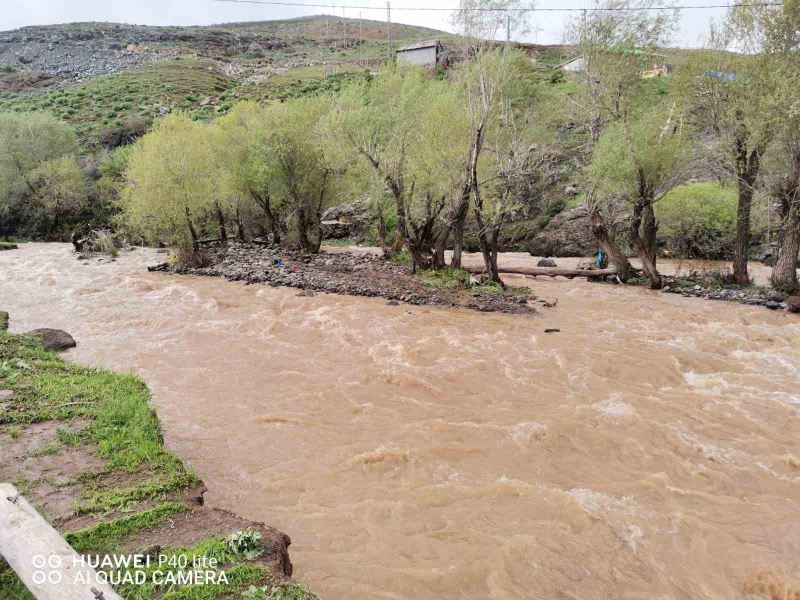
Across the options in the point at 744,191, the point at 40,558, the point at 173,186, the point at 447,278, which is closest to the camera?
the point at 40,558

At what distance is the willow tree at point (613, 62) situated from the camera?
22.1m

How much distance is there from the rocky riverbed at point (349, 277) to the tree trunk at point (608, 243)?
5.90 m

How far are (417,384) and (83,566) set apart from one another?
28.4 ft

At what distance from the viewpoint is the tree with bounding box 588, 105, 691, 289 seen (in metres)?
20.9

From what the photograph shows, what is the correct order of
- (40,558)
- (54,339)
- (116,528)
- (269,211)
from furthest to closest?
1. (269,211)
2. (54,339)
3. (116,528)
4. (40,558)

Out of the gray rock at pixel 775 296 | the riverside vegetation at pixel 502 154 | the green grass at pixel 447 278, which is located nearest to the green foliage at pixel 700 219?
the riverside vegetation at pixel 502 154

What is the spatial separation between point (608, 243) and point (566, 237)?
11.2 m

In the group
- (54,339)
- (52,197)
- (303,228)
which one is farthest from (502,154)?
(52,197)

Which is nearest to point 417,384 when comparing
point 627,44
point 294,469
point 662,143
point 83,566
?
point 294,469

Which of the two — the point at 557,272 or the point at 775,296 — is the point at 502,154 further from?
the point at 775,296

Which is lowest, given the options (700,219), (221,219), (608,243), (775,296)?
(775,296)

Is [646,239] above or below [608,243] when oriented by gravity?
above

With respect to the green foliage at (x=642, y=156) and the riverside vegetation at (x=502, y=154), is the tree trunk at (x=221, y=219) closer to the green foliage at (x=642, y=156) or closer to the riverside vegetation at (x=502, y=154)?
the riverside vegetation at (x=502, y=154)

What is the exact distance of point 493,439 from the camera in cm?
898
